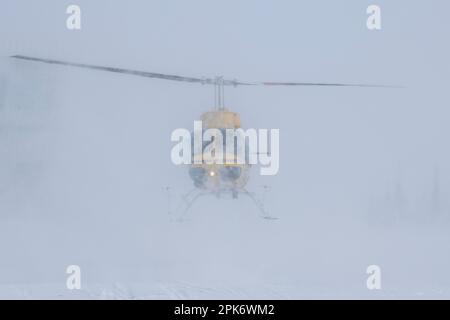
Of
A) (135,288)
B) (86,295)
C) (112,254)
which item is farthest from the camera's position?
(112,254)

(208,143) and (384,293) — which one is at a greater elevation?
(208,143)

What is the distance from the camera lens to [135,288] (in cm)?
1597

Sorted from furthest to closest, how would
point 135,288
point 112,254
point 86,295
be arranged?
point 112,254 < point 135,288 < point 86,295

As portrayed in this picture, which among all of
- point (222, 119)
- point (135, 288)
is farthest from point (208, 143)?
point (135, 288)

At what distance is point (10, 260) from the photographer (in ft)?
55.7

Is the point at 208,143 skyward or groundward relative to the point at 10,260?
skyward
